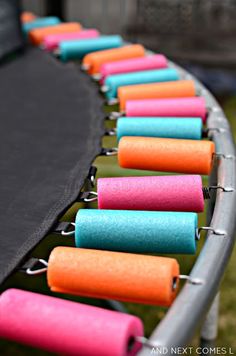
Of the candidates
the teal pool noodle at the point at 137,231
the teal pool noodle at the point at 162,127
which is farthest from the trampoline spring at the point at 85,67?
the teal pool noodle at the point at 137,231

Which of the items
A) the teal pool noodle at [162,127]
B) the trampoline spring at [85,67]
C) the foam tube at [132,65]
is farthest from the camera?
the trampoline spring at [85,67]

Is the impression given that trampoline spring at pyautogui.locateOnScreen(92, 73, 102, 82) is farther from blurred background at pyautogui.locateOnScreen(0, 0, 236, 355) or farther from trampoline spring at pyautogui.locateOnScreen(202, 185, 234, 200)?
blurred background at pyautogui.locateOnScreen(0, 0, 236, 355)

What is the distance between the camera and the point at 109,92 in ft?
4.80

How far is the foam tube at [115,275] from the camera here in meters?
0.70

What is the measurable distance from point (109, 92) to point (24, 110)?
0.21 m

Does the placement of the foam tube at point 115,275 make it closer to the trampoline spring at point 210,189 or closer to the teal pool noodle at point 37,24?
the trampoline spring at point 210,189

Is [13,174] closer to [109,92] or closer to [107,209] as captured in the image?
[107,209]

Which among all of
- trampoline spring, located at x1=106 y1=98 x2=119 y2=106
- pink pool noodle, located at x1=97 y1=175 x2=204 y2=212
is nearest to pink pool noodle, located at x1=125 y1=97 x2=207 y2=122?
trampoline spring, located at x1=106 y1=98 x2=119 y2=106

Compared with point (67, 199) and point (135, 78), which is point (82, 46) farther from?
point (67, 199)

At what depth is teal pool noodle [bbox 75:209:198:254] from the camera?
0.79 meters

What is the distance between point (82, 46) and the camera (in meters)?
1.74

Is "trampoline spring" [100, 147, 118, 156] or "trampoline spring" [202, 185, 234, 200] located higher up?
"trampoline spring" [100, 147, 118, 156]

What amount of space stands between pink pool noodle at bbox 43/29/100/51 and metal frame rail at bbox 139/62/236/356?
863mm

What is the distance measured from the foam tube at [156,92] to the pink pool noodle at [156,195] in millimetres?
470
